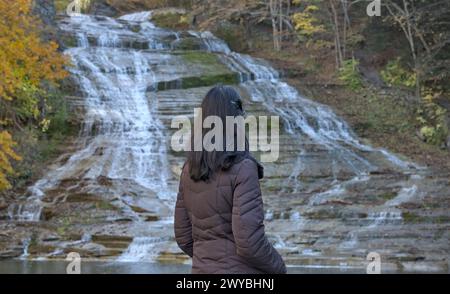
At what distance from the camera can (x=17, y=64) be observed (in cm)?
1327

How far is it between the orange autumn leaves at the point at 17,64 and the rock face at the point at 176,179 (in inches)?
58.5

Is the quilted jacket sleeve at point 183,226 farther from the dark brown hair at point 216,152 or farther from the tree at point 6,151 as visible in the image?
the tree at point 6,151

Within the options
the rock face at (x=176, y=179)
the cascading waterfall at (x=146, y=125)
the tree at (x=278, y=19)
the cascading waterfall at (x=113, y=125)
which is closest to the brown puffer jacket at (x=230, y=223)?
the rock face at (x=176, y=179)

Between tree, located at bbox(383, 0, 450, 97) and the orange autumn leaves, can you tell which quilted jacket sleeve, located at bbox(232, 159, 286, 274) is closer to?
the orange autumn leaves

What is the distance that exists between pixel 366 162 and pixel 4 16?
936 cm

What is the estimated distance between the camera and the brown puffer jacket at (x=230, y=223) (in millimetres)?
2941

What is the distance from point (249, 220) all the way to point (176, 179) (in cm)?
1189

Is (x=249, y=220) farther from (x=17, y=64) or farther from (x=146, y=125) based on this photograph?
(x=146, y=125)

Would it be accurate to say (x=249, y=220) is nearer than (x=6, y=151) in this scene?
Yes

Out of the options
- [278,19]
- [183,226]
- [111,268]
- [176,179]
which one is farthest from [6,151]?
[278,19]

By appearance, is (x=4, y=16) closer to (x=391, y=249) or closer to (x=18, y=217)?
(x=18, y=217)

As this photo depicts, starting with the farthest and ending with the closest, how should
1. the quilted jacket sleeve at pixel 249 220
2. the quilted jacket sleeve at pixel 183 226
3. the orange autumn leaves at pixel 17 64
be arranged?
the orange autumn leaves at pixel 17 64, the quilted jacket sleeve at pixel 183 226, the quilted jacket sleeve at pixel 249 220
